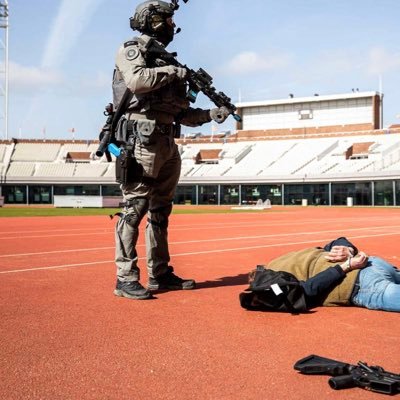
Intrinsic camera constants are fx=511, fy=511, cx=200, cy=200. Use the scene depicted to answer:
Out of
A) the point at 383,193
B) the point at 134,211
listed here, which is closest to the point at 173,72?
the point at 134,211

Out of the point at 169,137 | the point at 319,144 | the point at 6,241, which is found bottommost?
the point at 6,241

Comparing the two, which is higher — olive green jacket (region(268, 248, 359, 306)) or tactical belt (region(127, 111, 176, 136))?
tactical belt (region(127, 111, 176, 136))

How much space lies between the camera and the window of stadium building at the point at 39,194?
59.8m

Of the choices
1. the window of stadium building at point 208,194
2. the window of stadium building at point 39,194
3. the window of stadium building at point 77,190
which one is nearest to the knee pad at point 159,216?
the window of stadium building at point 208,194

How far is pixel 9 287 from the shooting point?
508 centimetres

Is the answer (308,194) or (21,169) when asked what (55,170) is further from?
(308,194)

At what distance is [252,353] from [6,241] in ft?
29.0

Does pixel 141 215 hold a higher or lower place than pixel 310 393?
higher

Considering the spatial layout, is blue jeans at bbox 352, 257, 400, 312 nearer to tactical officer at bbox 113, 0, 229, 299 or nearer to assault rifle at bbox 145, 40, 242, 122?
tactical officer at bbox 113, 0, 229, 299

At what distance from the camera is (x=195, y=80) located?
5.01 m

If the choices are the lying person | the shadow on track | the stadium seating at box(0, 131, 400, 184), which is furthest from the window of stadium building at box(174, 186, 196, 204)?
the lying person

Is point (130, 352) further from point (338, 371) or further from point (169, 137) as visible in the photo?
point (169, 137)

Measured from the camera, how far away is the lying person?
398 cm

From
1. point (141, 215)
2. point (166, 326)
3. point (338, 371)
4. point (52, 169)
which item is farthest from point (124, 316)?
point (52, 169)
